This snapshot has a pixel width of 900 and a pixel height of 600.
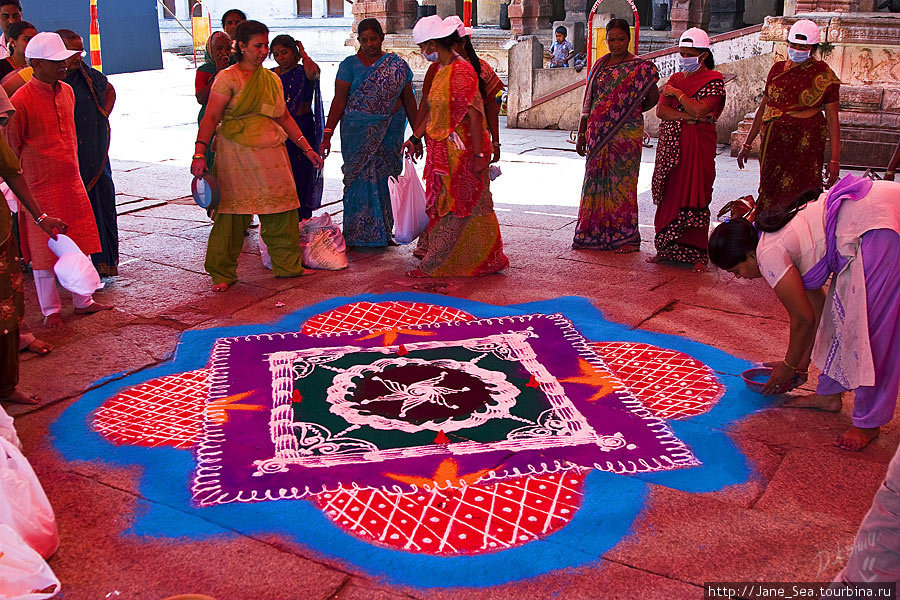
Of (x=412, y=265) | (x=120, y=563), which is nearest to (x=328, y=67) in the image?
(x=412, y=265)

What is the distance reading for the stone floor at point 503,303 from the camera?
8.31 ft

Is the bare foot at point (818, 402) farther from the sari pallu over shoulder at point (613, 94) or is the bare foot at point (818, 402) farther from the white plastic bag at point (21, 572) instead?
the white plastic bag at point (21, 572)

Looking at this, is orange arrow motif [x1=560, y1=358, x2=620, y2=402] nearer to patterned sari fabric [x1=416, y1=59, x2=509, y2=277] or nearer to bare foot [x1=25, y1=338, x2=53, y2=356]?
patterned sari fabric [x1=416, y1=59, x2=509, y2=277]

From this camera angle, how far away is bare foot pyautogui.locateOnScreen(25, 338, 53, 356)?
13.9 ft

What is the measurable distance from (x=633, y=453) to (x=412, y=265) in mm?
2956

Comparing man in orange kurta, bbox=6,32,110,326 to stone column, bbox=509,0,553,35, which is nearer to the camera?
man in orange kurta, bbox=6,32,110,326

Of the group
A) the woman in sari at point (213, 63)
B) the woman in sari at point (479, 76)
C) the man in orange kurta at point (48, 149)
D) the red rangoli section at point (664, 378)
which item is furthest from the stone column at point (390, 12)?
the red rangoli section at point (664, 378)

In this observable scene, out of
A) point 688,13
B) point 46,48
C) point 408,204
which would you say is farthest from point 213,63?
point 688,13

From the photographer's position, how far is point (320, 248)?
225 inches

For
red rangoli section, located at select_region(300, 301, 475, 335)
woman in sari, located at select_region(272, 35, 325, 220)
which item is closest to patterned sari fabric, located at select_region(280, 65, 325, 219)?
woman in sari, located at select_region(272, 35, 325, 220)

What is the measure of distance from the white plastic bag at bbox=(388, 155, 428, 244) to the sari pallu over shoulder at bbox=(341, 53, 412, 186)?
0.22 meters

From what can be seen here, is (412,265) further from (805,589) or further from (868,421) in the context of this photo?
(805,589)

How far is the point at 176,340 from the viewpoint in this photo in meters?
4.50

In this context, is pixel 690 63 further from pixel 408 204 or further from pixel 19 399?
pixel 19 399
